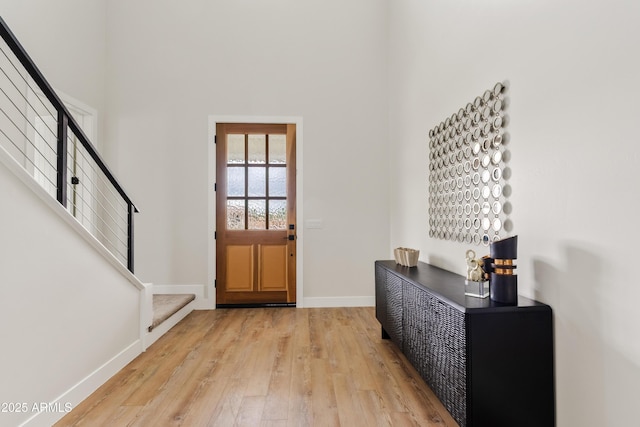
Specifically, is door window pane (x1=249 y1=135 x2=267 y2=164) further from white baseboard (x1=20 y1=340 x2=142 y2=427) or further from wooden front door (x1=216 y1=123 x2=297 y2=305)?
white baseboard (x1=20 y1=340 x2=142 y2=427)

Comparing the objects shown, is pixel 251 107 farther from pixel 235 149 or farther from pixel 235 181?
pixel 235 181

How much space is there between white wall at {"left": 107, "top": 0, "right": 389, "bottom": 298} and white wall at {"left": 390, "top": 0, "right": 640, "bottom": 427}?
7.12 ft

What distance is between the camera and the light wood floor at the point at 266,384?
1.87 m

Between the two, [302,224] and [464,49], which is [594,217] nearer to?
[464,49]

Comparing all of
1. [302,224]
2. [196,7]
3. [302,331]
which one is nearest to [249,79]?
[196,7]

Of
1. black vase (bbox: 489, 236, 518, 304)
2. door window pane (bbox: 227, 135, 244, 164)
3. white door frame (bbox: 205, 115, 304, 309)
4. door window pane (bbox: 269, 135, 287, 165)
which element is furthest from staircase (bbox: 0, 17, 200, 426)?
black vase (bbox: 489, 236, 518, 304)

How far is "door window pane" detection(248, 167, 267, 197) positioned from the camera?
14.0 feet

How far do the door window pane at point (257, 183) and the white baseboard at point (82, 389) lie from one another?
2.13 meters

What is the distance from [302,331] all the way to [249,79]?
307 centimetres

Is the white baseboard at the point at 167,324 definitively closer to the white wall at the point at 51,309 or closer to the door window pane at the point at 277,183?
the white wall at the point at 51,309

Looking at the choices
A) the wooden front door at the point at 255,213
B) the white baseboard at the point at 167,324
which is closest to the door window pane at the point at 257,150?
the wooden front door at the point at 255,213

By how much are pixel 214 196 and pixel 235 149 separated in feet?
2.16

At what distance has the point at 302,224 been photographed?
4.20 meters

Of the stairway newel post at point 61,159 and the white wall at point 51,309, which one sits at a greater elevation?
the stairway newel post at point 61,159
